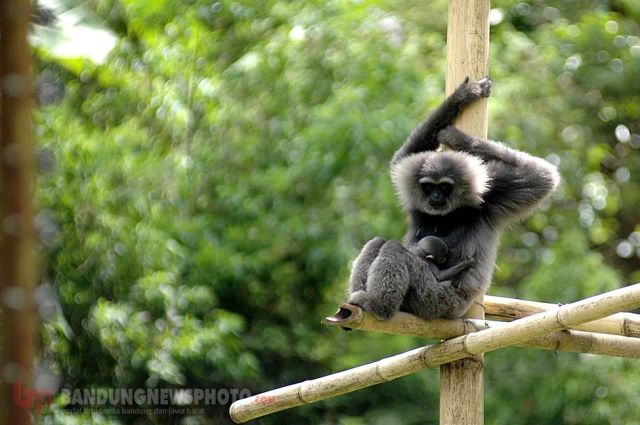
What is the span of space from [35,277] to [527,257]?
449 inches

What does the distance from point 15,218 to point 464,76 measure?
4.99 meters

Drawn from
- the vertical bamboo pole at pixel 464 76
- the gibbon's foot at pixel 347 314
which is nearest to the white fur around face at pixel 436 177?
the vertical bamboo pole at pixel 464 76

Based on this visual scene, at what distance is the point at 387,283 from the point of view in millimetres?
5336

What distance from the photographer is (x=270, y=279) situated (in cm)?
1030

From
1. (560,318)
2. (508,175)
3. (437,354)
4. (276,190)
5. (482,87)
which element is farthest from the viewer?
(276,190)

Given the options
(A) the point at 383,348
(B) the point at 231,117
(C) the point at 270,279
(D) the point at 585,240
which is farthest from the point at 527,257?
(B) the point at 231,117

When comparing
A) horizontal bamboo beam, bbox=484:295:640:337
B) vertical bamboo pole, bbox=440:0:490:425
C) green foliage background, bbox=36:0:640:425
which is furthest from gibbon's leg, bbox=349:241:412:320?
green foliage background, bbox=36:0:640:425

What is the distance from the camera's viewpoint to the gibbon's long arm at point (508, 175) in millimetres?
5656

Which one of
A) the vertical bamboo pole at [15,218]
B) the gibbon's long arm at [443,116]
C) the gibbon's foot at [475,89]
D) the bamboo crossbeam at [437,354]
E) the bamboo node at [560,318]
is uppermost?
the vertical bamboo pole at [15,218]

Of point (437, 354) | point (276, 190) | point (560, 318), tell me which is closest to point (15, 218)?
point (560, 318)

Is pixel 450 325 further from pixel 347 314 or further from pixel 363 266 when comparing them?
pixel 347 314

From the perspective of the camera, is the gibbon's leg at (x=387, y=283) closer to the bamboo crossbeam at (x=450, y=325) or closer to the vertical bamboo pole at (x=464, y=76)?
the bamboo crossbeam at (x=450, y=325)

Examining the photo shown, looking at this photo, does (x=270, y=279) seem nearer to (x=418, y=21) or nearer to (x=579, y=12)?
(x=418, y=21)

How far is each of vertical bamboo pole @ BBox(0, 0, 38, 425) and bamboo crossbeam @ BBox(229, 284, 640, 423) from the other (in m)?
3.62
